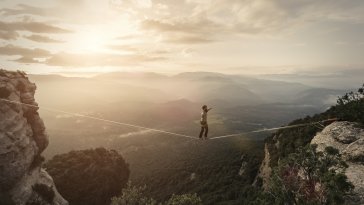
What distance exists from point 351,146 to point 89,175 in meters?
73.5

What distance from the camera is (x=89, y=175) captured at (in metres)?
88.9

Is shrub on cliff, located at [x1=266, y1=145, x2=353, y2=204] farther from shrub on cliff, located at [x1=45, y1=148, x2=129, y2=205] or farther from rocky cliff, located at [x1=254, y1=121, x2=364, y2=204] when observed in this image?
shrub on cliff, located at [x1=45, y1=148, x2=129, y2=205]

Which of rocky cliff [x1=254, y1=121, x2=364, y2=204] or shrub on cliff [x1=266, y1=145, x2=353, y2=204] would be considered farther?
rocky cliff [x1=254, y1=121, x2=364, y2=204]

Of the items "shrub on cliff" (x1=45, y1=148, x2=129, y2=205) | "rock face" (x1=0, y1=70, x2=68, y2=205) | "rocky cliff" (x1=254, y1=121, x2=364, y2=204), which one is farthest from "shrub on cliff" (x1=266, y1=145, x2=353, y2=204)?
"shrub on cliff" (x1=45, y1=148, x2=129, y2=205)

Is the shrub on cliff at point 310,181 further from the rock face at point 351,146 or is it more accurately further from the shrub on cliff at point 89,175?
the shrub on cliff at point 89,175

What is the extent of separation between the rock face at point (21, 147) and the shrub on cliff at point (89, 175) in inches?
584

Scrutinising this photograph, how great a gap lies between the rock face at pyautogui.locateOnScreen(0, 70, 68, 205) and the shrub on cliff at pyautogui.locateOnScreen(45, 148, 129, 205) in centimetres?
1483

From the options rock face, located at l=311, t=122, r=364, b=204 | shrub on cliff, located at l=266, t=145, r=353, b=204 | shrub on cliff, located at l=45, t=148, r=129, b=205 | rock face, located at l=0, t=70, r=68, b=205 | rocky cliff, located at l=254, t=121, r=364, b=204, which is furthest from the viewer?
shrub on cliff, located at l=45, t=148, r=129, b=205

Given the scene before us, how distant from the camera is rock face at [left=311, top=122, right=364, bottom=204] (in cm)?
2407

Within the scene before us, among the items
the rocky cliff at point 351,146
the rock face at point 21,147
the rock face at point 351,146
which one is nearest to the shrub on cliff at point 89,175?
the rock face at point 21,147

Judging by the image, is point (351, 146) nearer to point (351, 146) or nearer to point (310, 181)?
point (351, 146)

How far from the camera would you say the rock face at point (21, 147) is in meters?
55.4

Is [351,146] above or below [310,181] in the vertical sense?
above

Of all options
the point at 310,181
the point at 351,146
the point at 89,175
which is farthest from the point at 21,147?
the point at 351,146
